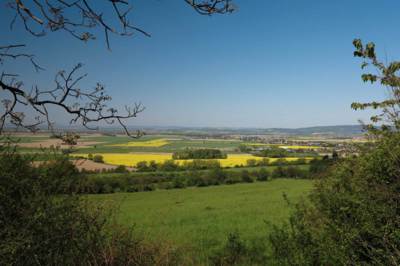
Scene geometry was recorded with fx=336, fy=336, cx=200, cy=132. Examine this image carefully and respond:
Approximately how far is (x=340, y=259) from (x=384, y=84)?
2622 millimetres

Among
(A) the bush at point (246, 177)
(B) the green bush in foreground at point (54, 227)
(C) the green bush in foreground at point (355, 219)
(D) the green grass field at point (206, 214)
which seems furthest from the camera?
(A) the bush at point (246, 177)

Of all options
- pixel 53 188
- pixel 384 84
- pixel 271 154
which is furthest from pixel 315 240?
pixel 271 154

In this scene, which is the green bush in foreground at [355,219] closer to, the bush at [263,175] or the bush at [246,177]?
the bush at [246,177]

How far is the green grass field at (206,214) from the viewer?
1766cm

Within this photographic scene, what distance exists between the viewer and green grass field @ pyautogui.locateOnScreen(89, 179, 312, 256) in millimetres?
17656

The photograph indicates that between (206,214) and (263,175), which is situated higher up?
(206,214)

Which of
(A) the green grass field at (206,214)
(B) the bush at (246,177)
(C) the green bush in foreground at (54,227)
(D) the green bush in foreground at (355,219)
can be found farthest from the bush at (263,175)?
(C) the green bush in foreground at (54,227)

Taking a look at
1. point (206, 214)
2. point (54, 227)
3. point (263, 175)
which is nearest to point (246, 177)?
point (263, 175)

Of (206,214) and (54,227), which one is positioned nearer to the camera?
(54,227)

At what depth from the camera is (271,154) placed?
8125 centimetres

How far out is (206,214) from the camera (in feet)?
88.7

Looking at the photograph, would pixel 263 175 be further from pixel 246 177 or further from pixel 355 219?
pixel 355 219

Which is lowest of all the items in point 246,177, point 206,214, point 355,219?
point 246,177

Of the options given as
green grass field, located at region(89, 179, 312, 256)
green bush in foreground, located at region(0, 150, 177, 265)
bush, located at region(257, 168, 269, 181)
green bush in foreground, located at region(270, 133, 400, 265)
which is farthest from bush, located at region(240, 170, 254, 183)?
green bush in foreground, located at region(0, 150, 177, 265)
